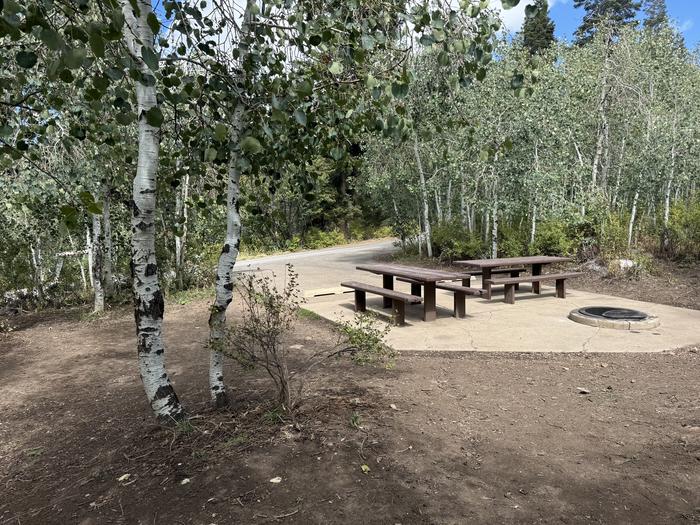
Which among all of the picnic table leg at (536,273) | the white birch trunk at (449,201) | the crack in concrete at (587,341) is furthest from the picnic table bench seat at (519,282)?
the white birch trunk at (449,201)

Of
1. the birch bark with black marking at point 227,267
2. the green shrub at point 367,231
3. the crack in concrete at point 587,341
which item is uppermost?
the birch bark with black marking at point 227,267

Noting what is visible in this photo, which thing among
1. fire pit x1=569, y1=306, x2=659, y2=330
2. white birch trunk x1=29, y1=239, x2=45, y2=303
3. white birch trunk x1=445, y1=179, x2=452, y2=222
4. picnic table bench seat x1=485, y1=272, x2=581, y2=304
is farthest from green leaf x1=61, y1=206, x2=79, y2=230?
white birch trunk x1=445, y1=179, x2=452, y2=222

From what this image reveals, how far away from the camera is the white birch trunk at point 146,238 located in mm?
2822

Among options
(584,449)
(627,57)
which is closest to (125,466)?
(584,449)

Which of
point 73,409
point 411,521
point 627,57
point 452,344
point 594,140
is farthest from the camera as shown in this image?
point 594,140

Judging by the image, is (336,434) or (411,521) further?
(336,434)

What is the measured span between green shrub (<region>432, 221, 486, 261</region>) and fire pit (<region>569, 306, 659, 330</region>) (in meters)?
5.99

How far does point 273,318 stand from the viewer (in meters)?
3.57

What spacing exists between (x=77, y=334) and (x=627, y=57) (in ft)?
38.7

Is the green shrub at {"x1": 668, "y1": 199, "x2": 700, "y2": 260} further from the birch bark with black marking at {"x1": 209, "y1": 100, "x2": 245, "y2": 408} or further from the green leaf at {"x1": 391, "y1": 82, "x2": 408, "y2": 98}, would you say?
the green leaf at {"x1": 391, "y1": 82, "x2": 408, "y2": 98}

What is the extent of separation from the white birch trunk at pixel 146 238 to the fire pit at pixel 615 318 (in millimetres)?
5482

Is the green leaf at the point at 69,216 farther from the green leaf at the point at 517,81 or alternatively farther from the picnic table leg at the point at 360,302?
the picnic table leg at the point at 360,302

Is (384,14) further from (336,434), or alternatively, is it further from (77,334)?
(77,334)

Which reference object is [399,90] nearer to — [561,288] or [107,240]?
[561,288]
